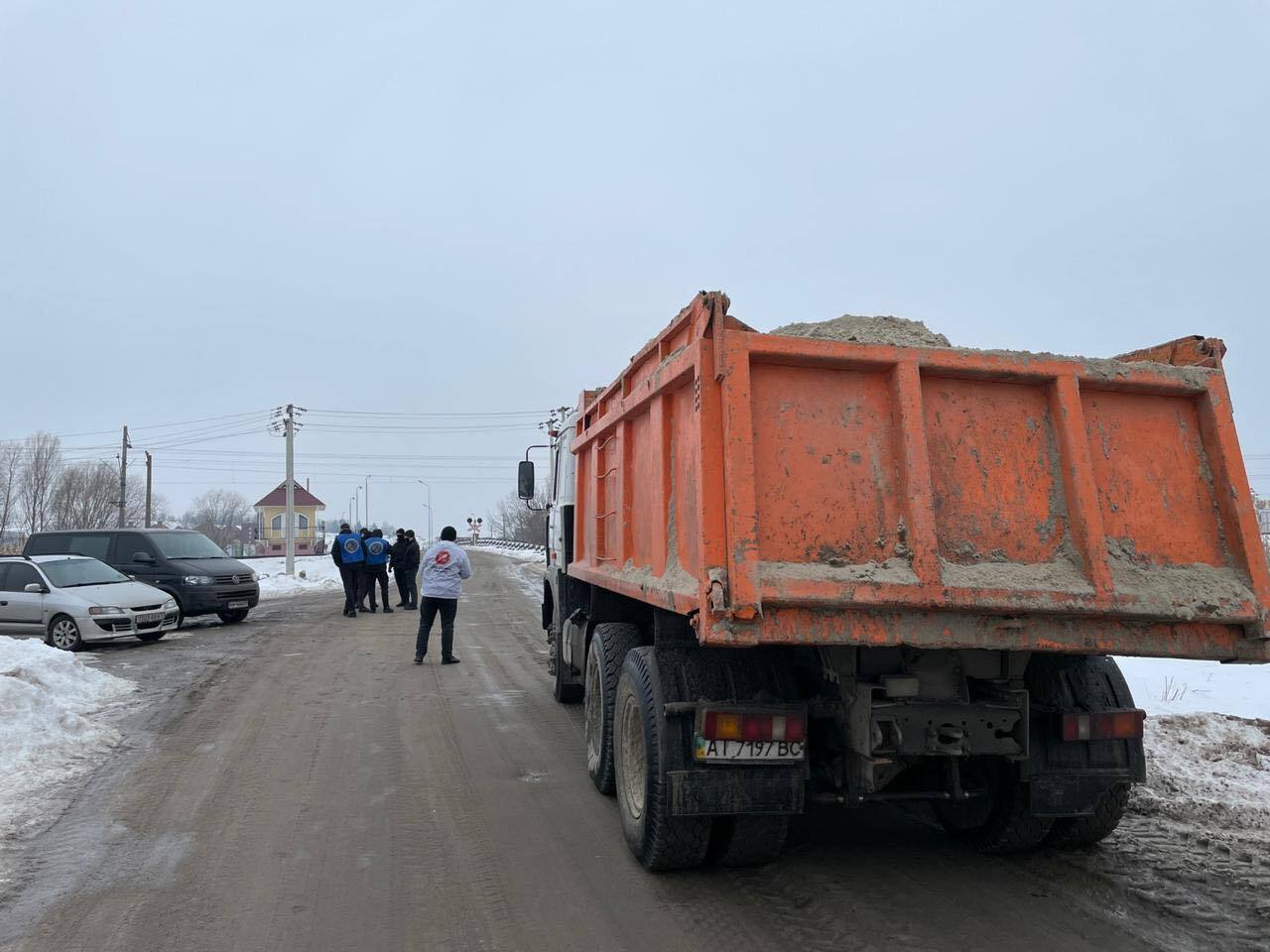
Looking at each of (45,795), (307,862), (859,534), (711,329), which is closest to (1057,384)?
(859,534)

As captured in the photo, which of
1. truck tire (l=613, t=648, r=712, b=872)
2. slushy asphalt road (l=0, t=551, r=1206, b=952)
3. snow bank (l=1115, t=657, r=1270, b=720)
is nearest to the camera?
slushy asphalt road (l=0, t=551, r=1206, b=952)

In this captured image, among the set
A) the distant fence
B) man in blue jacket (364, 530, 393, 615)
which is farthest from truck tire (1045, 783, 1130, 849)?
the distant fence

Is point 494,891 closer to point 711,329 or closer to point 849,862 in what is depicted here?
point 849,862

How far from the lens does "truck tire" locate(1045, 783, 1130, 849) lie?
441 centimetres

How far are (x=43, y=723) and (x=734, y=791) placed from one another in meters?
6.12

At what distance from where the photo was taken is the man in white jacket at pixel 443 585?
1053cm

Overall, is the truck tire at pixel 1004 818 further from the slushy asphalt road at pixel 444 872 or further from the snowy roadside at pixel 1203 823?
the snowy roadside at pixel 1203 823

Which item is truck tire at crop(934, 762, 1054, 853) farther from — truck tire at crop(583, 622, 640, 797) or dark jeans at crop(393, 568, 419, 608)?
dark jeans at crop(393, 568, 419, 608)

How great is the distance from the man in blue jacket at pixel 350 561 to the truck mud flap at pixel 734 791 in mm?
14307

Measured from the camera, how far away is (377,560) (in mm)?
17547

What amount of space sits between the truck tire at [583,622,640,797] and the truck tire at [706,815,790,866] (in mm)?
1234

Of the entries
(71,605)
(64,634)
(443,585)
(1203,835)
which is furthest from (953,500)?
(64,634)

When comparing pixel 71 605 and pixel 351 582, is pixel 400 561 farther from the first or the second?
pixel 71 605

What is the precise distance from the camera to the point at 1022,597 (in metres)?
3.48
